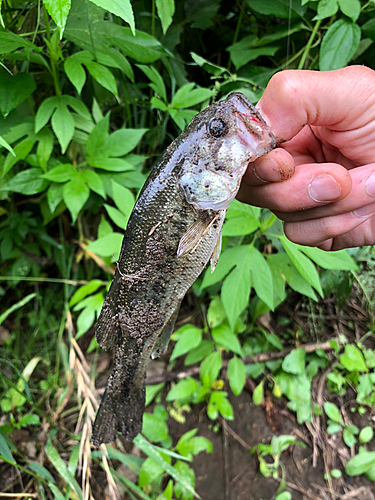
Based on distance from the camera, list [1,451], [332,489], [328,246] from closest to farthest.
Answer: [1,451]
[328,246]
[332,489]

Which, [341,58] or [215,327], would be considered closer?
[341,58]

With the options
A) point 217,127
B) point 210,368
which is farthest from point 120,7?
point 210,368

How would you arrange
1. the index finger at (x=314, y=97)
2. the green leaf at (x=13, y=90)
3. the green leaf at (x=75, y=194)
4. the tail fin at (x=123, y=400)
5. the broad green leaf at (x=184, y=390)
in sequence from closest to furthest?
1. the index finger at (x=314, y=97)
2. the tail fin at (x=123, y=400)
3. the green leaf at (x=13, y=90)
4. the green leaf at (x=75, y=194)
5. the broad green leaf at (x=184, y=390)

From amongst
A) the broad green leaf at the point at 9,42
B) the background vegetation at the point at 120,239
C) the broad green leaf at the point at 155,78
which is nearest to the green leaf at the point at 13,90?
the background vegetation at the point at 120,239

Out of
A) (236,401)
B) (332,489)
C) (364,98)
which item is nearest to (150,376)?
(236,401)

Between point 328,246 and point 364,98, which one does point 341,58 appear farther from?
point 328,246

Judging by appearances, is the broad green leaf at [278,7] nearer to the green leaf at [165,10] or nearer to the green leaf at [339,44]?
the green leaf at [339,44]

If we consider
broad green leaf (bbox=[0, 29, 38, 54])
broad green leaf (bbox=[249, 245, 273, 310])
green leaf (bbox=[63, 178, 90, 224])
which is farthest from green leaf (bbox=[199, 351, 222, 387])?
broad green leaf (bbox=[0, 29, 38, 54])
